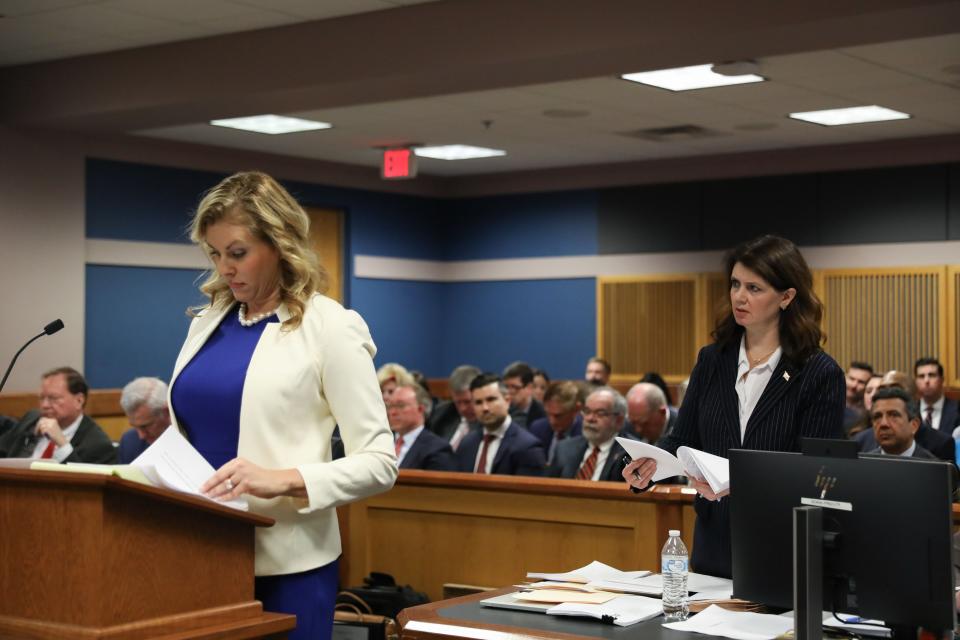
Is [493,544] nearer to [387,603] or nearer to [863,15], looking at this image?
[387,603]

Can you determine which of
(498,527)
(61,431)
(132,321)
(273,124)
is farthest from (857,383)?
(132,321)

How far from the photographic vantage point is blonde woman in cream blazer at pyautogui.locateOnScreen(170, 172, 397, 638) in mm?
2268

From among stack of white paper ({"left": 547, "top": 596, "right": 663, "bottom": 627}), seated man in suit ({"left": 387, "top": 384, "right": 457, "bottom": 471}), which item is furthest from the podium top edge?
seated man in suit ({"left": 387, "top": 384, "right": 457, "bottom": 471})

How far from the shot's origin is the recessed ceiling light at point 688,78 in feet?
26.6

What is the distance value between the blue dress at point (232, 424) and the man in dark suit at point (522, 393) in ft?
21.9

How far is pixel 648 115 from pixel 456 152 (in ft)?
8.75

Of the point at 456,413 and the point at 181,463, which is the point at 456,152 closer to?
the point at 456,413

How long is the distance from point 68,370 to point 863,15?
14.9 ft

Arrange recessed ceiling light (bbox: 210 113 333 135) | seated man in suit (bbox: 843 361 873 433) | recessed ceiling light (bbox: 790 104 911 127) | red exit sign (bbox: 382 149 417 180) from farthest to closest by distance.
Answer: red exit sign (bbox: 382 149 417 180) → recessed ceiling light (bbox: 210 113 333 135) → recessed ceiling light (bbox: 790 104 911 127) → seated man in suit (bbox: 843 361 873 433)

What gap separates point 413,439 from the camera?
23.0 ft

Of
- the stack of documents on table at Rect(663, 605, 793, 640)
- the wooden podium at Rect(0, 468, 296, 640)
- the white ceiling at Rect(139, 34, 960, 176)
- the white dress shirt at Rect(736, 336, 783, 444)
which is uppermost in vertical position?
the white ceiling at Rect(139, 34, 960, 176)

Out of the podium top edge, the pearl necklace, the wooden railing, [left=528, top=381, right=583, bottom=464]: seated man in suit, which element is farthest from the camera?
→ [left=528, top=381, right=583, bottom=464]: seated man in suit

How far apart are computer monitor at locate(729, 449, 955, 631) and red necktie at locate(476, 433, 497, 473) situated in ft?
14.0

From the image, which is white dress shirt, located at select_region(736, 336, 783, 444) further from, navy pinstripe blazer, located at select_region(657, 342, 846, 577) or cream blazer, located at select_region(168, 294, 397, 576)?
cream blazer, located at select_region(168, 294, 397, 576)
